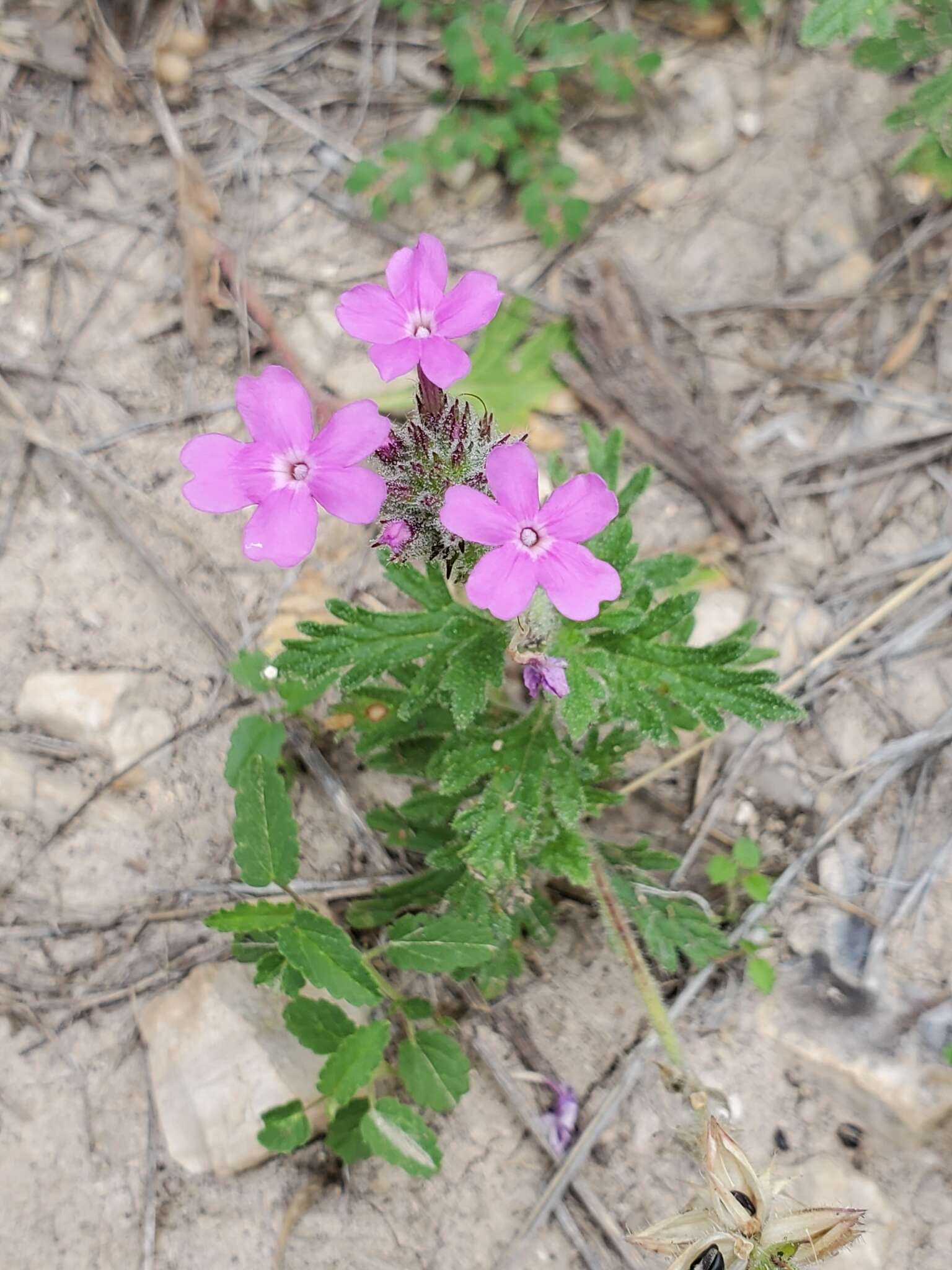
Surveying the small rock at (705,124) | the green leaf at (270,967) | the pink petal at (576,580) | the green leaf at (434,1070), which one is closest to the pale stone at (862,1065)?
the green leaf at (434,1070)

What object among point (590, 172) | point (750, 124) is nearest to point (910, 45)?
point (750, 124)

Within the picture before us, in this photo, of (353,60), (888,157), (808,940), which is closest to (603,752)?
(808,940)

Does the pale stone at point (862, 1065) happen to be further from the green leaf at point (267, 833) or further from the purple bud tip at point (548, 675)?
the green leaf at point (267, 833)

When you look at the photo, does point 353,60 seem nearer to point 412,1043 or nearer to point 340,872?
point 340,872

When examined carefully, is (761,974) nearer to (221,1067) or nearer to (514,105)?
(221,1067)

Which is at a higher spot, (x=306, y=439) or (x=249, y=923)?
(x=306, y=439)
